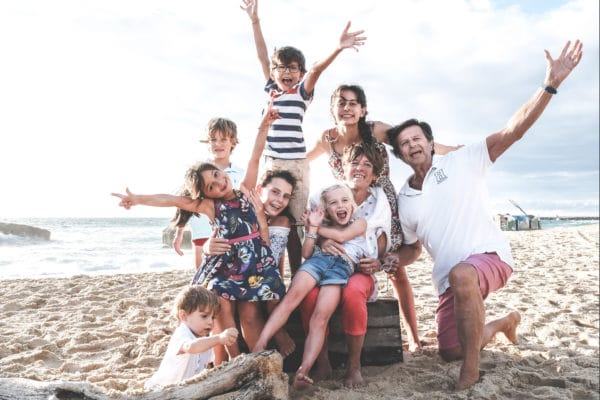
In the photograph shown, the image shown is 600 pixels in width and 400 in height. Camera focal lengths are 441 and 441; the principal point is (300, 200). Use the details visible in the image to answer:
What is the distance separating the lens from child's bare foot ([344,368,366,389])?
288 cm

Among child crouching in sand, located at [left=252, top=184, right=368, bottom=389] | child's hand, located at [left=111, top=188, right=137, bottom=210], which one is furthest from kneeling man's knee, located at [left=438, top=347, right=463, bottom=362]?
child's hand, located at [left=111, top=188, right=137, bottom=210]

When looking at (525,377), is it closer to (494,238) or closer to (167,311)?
(494,238)

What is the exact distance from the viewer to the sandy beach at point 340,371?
289 centimetres

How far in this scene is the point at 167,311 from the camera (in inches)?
213

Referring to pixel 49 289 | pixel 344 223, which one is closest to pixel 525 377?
pixel 344 223

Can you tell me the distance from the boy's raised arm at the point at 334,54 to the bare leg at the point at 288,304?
1.75 metres

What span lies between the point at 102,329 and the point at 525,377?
12.9ft

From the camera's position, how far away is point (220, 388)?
213 centimetres

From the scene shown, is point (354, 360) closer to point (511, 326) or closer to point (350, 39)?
point (511, 326)

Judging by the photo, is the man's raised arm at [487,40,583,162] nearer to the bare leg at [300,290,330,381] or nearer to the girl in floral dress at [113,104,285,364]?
the bare leg at [300,290,330,381]

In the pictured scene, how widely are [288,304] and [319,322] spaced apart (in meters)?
→ 0.24

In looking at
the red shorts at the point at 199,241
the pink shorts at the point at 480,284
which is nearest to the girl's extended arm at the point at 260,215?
the red shorts at the point at 199,241

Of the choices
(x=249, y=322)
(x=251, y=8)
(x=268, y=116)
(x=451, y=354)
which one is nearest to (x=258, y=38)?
(x=251, y=8)

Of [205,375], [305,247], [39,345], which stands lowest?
[39,345]
